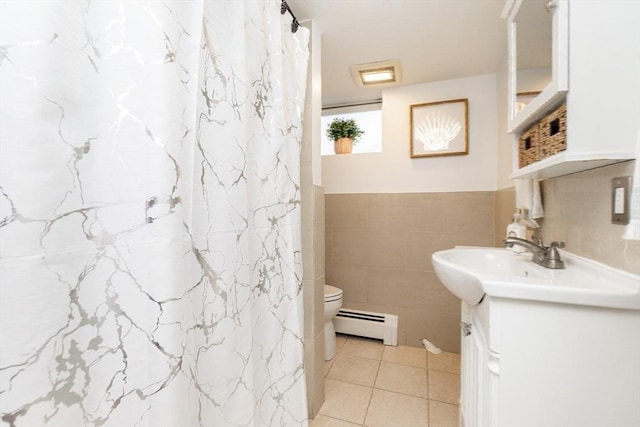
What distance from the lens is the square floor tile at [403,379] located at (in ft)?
5.52

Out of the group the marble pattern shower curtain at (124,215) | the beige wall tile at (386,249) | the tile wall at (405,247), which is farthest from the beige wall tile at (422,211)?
the marble pattern shower curtain at (124,215)

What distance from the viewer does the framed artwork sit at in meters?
2.17

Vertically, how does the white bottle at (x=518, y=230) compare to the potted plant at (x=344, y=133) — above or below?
below

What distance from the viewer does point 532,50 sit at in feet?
3.46

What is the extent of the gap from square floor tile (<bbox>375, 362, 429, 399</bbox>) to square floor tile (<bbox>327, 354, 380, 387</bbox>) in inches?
2.0

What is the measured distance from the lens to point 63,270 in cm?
46

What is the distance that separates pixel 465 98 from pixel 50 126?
2.47 meters

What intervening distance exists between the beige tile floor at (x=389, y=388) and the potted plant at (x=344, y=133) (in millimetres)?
1693

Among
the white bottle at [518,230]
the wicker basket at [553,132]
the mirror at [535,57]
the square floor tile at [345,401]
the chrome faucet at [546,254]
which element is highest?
the mirror at [535,57]

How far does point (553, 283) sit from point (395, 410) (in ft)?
3.92

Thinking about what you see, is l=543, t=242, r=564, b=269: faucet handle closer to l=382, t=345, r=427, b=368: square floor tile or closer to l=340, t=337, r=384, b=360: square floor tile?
l=382, t=345, r=427, b=368: square floor tile

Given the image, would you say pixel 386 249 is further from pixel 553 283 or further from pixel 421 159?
pixel 553 283

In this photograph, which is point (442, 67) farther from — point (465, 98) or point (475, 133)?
point (475, 133)

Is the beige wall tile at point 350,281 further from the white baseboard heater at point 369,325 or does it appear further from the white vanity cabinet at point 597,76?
the white vanity cabinet at point 597,76
